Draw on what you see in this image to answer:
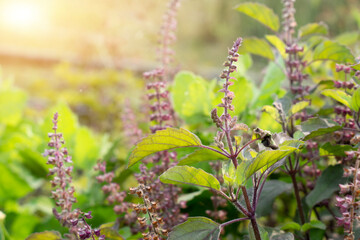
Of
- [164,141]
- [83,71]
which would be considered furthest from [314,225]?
[83,71]

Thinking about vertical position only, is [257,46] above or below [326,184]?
above

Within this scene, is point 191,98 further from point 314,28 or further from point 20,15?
point 20,15

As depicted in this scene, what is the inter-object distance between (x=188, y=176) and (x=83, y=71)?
200 inches

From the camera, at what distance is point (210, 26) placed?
1267cm

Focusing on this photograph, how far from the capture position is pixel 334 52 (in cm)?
105

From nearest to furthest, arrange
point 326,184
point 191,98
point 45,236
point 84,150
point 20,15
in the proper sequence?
point 45,236 → point 326,184 → point 191,98 → point 84,150 → point 20,15

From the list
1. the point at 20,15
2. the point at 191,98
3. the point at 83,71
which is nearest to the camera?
the point at 191,98

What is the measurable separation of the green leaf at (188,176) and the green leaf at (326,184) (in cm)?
33

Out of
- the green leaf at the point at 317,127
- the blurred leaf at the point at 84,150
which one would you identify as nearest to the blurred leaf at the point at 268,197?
the green leaf at the point at 317,127

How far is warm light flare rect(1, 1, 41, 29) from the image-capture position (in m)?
8.34

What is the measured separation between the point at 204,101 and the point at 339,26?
31.7 ft

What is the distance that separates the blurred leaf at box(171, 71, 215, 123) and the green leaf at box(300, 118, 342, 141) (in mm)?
348

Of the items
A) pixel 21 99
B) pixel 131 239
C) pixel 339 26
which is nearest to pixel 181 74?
pixel 131 239

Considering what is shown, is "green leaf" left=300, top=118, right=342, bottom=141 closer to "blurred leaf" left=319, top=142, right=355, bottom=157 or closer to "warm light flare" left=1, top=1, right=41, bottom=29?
"blurred leaf" left=319, top=142, right=355, bottom=157
